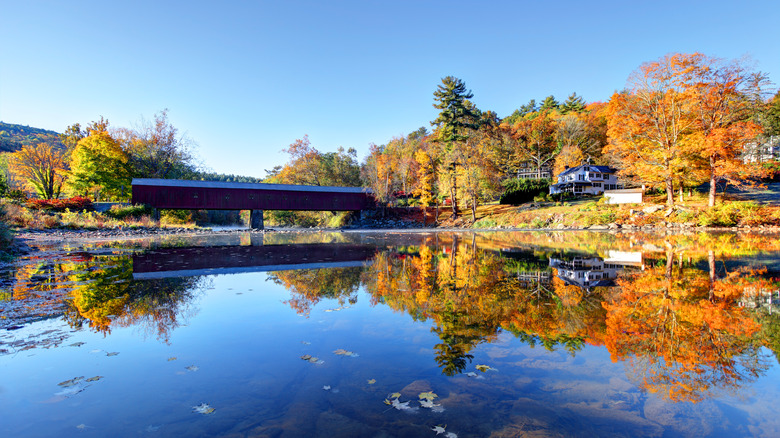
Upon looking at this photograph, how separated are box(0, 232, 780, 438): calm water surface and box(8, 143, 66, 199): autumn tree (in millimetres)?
51905

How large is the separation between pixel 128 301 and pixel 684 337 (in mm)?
8888

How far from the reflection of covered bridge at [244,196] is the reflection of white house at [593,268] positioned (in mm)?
34321

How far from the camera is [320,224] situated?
54188 millimetres

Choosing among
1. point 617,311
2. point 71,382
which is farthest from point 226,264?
point 617,311

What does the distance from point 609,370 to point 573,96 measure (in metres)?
78.0

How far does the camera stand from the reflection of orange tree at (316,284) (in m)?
7.00

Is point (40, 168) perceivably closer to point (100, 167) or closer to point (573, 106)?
point (100, 167)

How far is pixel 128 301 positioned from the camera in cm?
668

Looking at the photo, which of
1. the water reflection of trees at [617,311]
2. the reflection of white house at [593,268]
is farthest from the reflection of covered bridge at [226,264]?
the reflection of white house at [593,268]

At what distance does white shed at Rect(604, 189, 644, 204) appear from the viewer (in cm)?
3509

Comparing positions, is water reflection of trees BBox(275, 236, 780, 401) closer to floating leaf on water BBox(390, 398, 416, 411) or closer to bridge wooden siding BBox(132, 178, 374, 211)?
floating leaf on water BBox(390, 398, 416, 411)

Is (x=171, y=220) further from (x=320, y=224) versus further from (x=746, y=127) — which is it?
(x=746, y=127)

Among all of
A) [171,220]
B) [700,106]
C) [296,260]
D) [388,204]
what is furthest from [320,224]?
[700,106]

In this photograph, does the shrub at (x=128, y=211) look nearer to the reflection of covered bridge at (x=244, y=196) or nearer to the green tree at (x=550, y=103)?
the reflection of covered bridge at (x=244, y=196)
